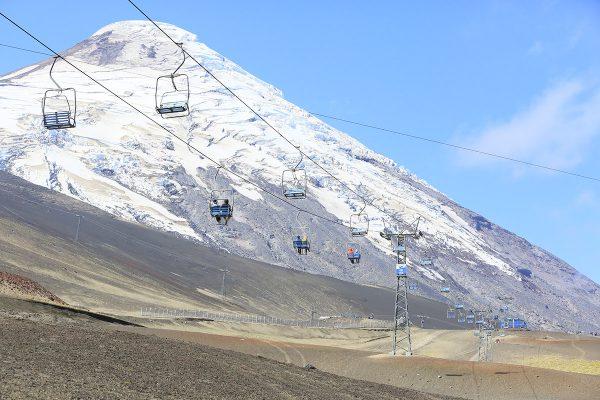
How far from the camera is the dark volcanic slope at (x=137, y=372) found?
113ft

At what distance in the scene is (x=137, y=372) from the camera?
1572 inches

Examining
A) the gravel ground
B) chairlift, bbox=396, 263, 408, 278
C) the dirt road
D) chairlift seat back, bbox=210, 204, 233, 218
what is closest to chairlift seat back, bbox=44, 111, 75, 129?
the gravel ground

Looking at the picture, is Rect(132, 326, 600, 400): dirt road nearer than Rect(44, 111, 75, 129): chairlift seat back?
No

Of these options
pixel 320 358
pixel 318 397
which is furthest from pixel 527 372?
pixel 318 397

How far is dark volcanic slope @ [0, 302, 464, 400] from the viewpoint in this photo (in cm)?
3444

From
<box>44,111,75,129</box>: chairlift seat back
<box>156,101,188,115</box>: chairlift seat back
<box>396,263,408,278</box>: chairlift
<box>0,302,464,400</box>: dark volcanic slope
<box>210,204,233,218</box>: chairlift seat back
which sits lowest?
<box>0,302,464,400</box>: dark volcanic slope

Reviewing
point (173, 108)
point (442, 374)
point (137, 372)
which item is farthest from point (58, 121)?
point (442, 374)

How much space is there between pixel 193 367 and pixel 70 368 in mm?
8093

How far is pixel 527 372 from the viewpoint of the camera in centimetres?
6862

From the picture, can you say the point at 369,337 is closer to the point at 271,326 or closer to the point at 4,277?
the point at 271,326

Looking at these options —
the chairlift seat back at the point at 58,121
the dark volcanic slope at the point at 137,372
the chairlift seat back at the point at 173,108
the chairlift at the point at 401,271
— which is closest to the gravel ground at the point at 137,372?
the dark volcanic slope at the point at 137,372

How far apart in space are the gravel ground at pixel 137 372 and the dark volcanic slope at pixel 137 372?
3cm

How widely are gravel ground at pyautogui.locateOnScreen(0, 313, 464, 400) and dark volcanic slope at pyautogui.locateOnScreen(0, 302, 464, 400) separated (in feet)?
0.11

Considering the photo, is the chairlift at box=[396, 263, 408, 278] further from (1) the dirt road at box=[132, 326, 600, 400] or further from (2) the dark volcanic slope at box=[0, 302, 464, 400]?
(2) the dark volcanic slope at box=[0, 302, 464, 400]
